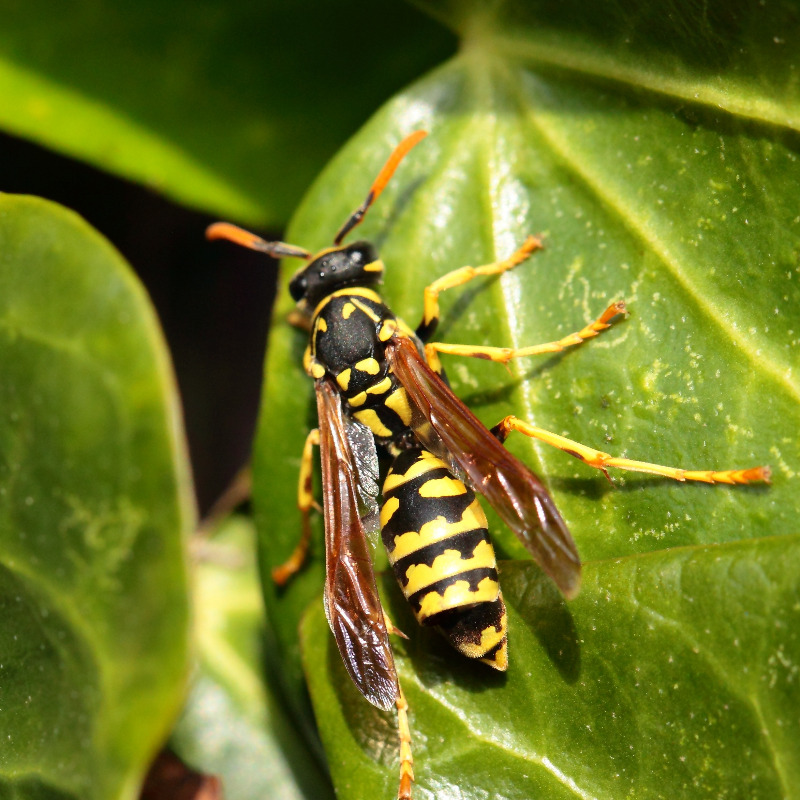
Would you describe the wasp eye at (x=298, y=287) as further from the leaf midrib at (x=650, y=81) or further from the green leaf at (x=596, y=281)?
the leaf midrib at (x=650, y=81)

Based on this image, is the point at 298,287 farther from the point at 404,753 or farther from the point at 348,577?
the point at 404,753

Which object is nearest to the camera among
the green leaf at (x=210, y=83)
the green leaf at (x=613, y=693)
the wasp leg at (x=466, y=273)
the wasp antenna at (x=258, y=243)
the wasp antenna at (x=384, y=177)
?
the green leaf at (x=613, y=693)

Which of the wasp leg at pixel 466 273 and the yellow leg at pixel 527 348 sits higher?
the wasp leg at pixel 466 273

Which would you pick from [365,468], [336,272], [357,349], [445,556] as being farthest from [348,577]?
[336,272]

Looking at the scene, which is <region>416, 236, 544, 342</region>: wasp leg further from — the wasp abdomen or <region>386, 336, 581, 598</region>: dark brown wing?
the wasp abdomen

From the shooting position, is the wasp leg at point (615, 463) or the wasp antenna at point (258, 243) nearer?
the wasp leg at point (615, 463)

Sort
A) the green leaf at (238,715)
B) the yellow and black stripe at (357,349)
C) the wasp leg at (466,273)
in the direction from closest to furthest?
the wasp leg at (466,273)
the yellow and black stripe at (357,349)
the green leaf at (238,715)

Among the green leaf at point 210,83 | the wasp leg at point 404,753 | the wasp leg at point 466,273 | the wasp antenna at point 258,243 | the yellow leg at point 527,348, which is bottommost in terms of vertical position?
the wasp leg at point 404,753

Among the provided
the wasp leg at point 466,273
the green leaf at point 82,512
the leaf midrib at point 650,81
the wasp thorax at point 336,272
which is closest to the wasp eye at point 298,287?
the wasp thorax at point 336,272

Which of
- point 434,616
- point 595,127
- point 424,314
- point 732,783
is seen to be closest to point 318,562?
point 434,616
